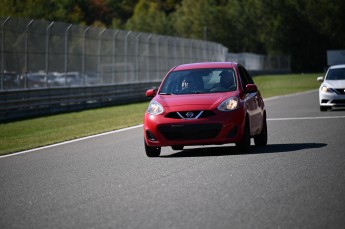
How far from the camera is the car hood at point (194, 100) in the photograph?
43.9 ft

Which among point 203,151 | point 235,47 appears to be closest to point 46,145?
point 203,151

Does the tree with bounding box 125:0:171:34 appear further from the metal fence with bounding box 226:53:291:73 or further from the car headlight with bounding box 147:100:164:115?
the car headlight with bounding box 147:100:164:115

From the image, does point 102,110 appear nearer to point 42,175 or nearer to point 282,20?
point 42,175

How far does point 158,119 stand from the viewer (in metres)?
13.4

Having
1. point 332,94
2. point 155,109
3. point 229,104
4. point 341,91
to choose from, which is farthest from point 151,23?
point 229,104

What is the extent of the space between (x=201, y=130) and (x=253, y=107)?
160cm

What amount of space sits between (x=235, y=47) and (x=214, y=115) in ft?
380

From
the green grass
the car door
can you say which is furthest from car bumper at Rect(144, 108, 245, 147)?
Answer: the green grass

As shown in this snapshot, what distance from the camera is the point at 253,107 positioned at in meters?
14.4

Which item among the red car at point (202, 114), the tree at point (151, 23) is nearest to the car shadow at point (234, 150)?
the red car at point (202, 114)

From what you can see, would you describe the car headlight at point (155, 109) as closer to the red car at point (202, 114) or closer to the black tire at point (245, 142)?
the red car at point (202, 114)

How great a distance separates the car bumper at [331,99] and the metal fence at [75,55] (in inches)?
400

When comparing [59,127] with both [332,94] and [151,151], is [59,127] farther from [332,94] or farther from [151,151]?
[151,151]

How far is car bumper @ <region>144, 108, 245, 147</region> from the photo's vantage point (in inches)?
519
